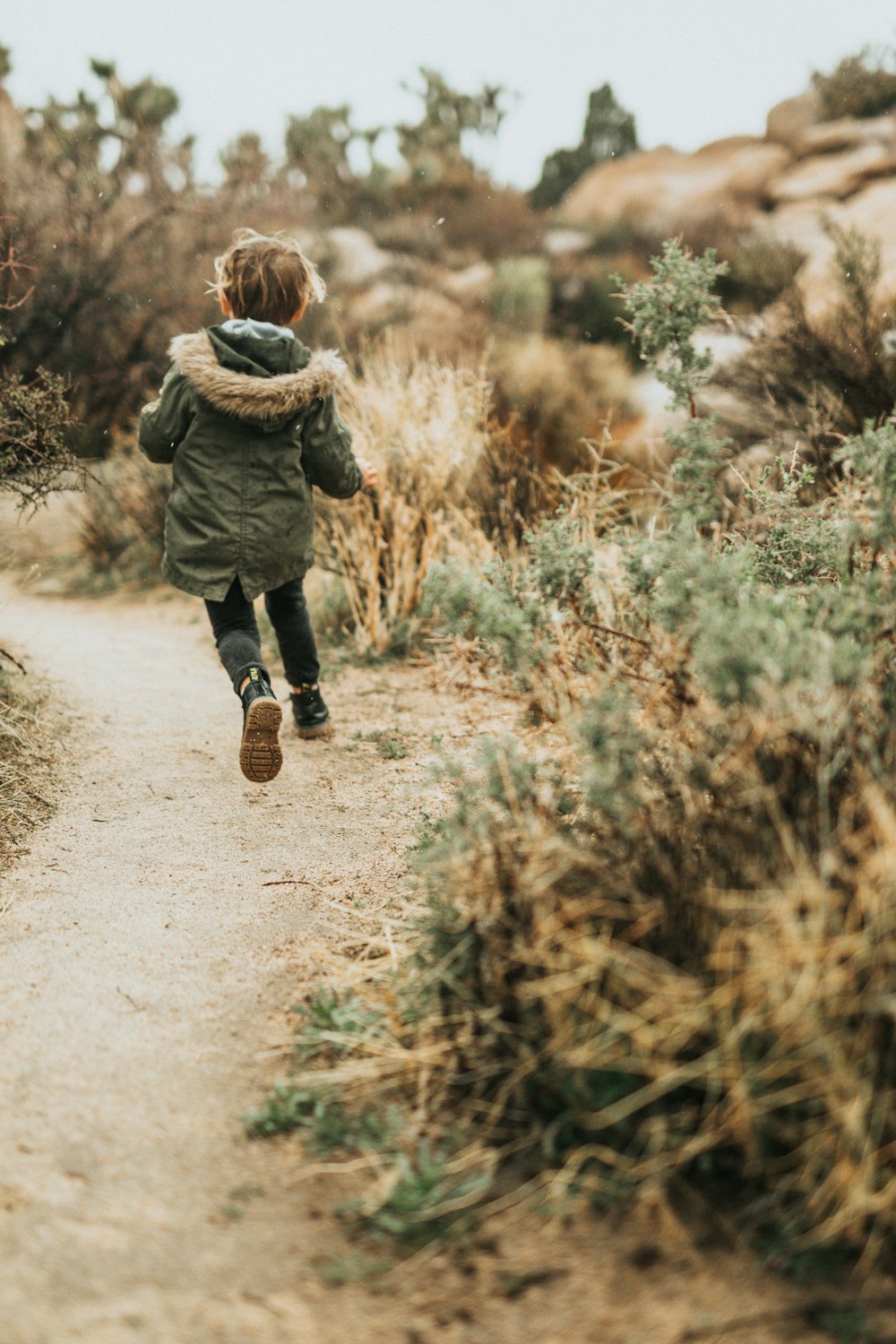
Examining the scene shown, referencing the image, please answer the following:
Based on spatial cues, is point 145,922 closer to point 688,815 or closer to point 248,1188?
point 248,1188

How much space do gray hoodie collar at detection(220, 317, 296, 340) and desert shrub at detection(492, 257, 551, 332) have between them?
949cm

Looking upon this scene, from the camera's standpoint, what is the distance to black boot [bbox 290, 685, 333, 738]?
3.95 m

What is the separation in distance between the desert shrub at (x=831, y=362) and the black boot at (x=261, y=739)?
3.47 meters

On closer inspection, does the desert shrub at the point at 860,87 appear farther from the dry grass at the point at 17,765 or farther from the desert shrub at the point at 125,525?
the dry grass at the point at 17,765

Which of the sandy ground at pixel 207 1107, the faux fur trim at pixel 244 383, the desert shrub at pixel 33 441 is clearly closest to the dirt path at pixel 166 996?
the sandy ground at pixel 207 1107

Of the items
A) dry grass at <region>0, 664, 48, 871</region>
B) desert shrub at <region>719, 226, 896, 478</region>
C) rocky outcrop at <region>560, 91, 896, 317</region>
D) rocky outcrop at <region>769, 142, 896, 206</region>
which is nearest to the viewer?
dry grass at <region>0, 664, 48, 871</region>

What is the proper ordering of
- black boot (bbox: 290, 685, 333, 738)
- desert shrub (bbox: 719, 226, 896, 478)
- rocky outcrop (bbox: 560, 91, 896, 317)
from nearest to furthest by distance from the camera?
black boot (bbox: 290, 685, 333, 738), desert shrub (bbox: 719, 226, 896, 478), rocky outcrop (bbox: 560, 91, 896, 317)

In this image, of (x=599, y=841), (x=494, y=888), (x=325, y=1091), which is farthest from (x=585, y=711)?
(x=325, y=1091)

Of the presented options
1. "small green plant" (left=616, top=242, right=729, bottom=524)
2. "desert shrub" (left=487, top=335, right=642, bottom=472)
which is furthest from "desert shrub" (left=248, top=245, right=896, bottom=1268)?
"desert shrub" (left=487, top=335, right=642, bottom=472)

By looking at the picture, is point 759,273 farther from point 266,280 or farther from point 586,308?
point 266,280

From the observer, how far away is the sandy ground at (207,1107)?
4.71 ft

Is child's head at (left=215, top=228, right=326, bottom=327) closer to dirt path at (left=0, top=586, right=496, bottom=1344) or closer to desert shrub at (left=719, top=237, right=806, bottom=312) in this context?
dirt path at (left=0, top=586, right=496, bottom=1344)

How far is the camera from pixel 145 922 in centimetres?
261

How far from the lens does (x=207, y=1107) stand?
6.22ft
